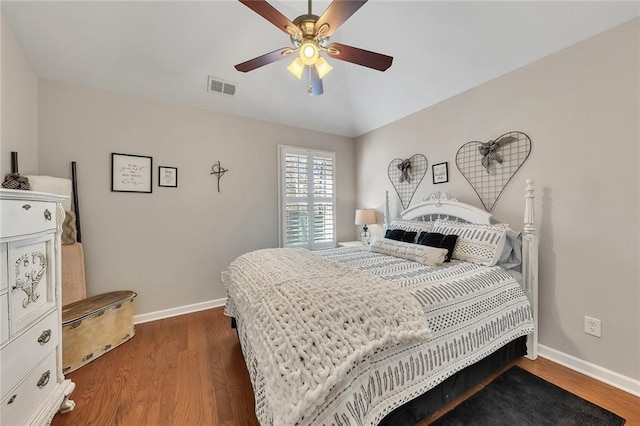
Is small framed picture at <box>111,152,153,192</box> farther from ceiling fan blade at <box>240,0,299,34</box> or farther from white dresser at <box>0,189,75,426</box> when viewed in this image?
ceiling fan blade at <box>240,0,299,34</box>

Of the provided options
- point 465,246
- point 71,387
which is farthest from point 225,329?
point 465,246

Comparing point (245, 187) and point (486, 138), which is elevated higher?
point (486, 138)

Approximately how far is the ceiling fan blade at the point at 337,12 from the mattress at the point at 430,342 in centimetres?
163

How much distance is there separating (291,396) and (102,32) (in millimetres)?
3248

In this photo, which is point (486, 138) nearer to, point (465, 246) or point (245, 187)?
point (465, 246)

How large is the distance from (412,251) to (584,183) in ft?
4.51

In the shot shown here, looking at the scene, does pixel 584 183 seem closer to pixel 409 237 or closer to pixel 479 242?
pixel 479 242

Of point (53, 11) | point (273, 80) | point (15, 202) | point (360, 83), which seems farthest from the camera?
point (360, 83)

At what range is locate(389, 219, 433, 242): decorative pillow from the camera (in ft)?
9.03

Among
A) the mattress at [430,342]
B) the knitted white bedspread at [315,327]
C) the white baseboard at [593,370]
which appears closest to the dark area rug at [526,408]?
the mattress at [430,342]

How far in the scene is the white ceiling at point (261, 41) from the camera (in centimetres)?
198

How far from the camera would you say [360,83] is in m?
3.43

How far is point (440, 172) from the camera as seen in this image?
2.97 m

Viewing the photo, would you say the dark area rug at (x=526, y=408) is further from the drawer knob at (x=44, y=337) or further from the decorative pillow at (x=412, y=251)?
the drawer knob at (x=44, y=337)
